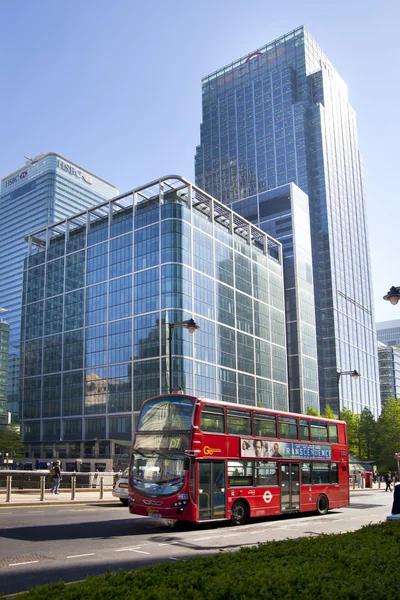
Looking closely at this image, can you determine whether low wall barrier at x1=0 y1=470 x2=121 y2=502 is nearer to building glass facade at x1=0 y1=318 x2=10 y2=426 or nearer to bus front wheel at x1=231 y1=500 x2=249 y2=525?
bus front wheel at x1=231 y1=500 x2=249 y2=525

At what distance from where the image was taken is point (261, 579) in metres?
6.82

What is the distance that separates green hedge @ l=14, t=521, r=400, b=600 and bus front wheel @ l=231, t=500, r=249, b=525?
10.2m

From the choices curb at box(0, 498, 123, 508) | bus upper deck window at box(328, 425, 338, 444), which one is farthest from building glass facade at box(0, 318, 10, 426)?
bus upper deck window at box(328, 425, 338, 444)

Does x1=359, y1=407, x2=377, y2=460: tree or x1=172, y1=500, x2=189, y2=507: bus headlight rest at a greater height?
x1=359, y1=407, x2=377, y2=460: tree

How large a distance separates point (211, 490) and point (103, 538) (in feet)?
13.3

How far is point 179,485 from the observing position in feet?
56.6

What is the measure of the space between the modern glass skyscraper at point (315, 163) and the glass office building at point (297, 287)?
14210 mm

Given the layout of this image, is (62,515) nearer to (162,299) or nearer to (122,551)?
(122,551)

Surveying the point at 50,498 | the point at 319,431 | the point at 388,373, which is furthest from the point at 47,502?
the point at 388,373

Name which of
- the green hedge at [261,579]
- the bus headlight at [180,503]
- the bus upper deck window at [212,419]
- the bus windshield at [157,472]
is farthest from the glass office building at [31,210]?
the green hedge at [261,579]

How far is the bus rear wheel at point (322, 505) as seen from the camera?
2390 centimetres

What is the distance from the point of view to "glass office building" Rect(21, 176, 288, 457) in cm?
8444

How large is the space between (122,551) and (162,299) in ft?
232

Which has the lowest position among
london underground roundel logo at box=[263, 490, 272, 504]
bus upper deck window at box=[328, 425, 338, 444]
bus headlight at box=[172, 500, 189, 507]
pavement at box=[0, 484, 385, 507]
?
pavement at box=[0, 484, 385, 507]
